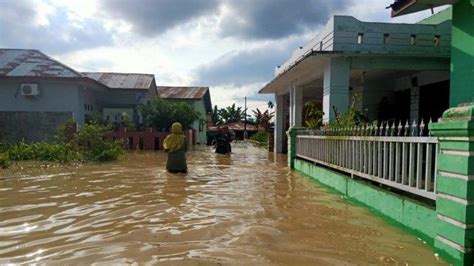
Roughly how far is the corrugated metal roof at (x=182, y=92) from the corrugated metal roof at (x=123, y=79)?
512 centimetres

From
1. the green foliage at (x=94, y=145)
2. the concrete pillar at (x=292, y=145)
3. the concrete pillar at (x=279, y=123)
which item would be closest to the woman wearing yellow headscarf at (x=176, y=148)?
the concrete pillar at (x=292, y=145)

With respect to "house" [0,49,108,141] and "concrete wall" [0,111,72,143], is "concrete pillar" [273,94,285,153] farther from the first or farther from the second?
"concrete wall" [0,111,72,143]

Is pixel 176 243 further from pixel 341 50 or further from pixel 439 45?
pixel 439 45

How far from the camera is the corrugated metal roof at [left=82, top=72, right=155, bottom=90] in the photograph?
24.7 meters

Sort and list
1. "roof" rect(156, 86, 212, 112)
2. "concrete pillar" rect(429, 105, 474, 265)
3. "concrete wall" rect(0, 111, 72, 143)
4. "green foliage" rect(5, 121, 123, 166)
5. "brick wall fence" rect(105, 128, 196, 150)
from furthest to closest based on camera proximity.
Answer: "roof" rect(156, 86, 212, 112)
"brick wall fence" rect(105, 128, 196, 150)
"concrete wall" rect(0, 111, 72, 143)
"green foliage" rect(5, 121, 123, 166)
"concrete pillar" rect(429, 105, 474, 265)

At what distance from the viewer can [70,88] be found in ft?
66.0

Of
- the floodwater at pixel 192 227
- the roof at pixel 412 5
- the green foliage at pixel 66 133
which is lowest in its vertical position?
the floodwater at pixel 192 227

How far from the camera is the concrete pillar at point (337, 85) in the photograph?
10.7 m

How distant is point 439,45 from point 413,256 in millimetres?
8945

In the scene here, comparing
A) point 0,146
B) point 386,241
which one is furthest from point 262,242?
point 0,146

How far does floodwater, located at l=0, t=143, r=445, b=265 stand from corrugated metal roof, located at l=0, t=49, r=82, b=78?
44.1 feet

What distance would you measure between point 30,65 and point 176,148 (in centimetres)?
1532

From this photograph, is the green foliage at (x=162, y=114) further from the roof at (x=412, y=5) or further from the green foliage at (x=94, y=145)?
the roof at (x=412, y=5)

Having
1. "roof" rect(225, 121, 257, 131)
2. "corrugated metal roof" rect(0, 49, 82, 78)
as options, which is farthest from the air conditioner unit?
"roof" rect(225, 121, 257, 131)
